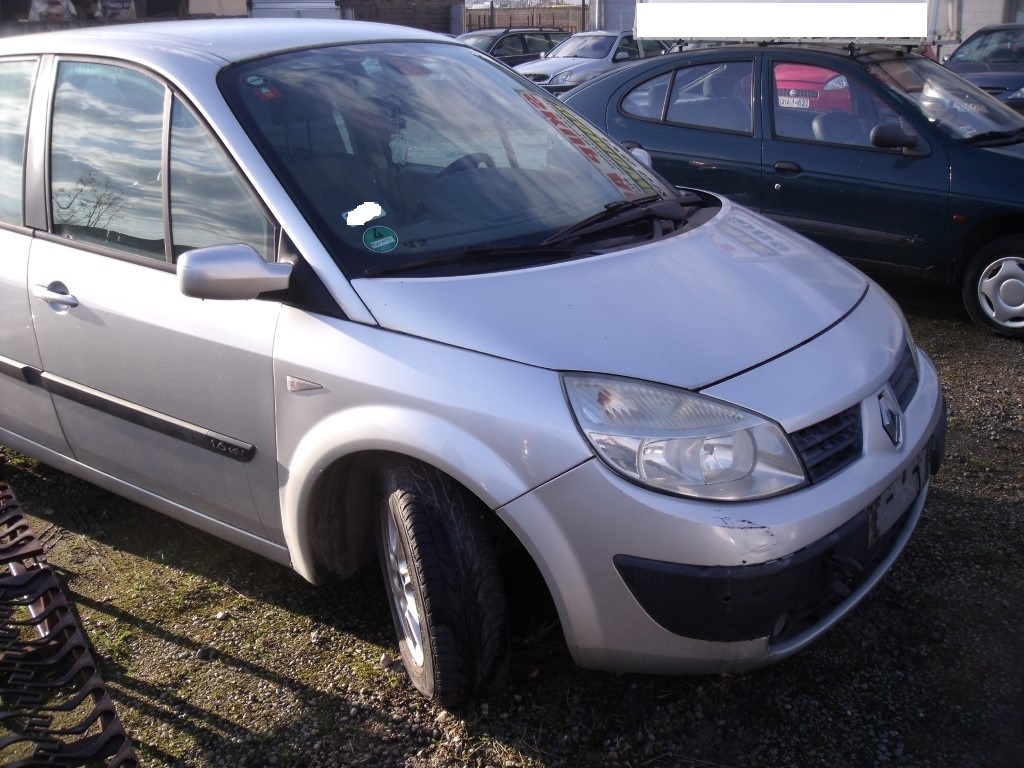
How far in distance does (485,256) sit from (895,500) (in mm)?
1195

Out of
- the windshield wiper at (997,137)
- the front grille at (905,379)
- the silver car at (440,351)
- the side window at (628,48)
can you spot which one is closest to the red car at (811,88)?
the windshield wiper at (997,137)

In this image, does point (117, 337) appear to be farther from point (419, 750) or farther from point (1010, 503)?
point (1010, 503)

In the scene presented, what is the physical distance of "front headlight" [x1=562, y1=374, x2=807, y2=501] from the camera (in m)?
2.06

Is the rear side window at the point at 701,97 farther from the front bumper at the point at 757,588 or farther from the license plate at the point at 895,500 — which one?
the front bumper at the point at 757,588

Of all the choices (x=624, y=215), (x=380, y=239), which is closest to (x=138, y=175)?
(x=380, y=239)

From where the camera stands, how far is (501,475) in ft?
6.98

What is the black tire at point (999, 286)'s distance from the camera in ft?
16.3

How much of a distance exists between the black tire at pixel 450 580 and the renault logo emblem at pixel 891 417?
1018mm

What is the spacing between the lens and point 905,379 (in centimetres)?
261

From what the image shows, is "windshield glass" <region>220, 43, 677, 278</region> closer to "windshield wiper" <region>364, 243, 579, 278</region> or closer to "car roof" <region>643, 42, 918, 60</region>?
"windshield wiper" <region>364, 243, 579, 278</region>

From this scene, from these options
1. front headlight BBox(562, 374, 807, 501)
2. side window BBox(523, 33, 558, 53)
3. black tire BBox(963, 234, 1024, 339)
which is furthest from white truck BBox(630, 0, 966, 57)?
side window BBox(523, 33, 558, 53)

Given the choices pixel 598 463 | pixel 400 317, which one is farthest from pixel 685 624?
pixel 400 317

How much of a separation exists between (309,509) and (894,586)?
1759 millimetres

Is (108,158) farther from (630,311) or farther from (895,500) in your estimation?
(895,500)
